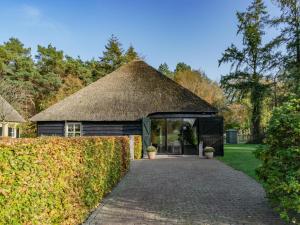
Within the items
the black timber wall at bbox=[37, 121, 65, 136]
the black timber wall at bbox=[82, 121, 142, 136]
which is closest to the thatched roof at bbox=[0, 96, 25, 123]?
the black timber wall at bbox=[37, 121, 65, 136]

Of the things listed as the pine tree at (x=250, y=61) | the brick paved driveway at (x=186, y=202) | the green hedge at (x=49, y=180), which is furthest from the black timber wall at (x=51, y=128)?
the pine tree at (x=250, y=61)

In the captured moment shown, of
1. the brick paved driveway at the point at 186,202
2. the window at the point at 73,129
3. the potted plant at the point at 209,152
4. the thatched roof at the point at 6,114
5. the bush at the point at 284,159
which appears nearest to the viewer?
the bush at the point at 284,159

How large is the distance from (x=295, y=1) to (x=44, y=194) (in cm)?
2822

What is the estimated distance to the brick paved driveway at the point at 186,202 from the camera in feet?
19.9

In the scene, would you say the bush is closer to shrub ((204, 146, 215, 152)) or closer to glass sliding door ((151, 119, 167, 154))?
shrub ((204, 146, 215, 152))

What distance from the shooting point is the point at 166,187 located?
952 centimetres

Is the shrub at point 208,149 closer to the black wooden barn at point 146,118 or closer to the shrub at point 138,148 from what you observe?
the black wooden barn at point 146,118

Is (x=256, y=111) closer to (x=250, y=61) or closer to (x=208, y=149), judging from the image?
(x=250, y=61)

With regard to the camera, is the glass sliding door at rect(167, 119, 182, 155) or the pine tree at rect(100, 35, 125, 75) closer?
the glass sliding door at rect(167, 119, 182, 155)

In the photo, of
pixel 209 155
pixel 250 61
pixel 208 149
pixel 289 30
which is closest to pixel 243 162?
pixel 209 155

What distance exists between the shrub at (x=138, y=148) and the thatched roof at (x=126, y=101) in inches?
64.5

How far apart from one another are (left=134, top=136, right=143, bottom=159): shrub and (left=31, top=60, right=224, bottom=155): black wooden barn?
439 millimetres

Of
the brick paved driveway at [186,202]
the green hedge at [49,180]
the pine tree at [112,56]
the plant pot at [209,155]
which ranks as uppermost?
the pine tree at [112,56]

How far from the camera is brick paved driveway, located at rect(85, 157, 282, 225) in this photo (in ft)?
19.9
